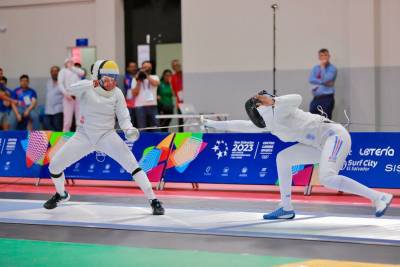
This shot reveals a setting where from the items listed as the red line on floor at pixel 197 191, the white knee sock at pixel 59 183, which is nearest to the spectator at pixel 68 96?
the red line on floor at pixel 197 191

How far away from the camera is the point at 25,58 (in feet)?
54.1

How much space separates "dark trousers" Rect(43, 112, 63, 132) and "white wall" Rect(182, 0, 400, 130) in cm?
282

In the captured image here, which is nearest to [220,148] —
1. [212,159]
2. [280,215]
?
[212,159]

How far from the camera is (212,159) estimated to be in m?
9.30

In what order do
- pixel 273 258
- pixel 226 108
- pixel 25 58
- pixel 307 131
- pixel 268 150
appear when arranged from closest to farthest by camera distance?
pixel 273 258 → pixel 307 131 → pixel 268 150 → pixel 226 108 → pixel 25 58

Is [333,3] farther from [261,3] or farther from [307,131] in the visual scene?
A: [307,131]

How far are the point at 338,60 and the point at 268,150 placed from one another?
5072mm

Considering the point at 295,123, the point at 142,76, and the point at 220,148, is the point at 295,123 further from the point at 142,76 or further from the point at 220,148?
the point at 142,76

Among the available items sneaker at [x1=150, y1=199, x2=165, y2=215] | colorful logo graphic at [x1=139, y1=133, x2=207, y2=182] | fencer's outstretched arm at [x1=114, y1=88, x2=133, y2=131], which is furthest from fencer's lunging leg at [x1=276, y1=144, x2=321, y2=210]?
colorful logo graphic at [x1=139, y1=133, x2=207, y2=182]

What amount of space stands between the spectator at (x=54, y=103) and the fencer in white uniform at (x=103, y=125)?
748cm

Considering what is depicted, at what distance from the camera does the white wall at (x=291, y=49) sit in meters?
13.1

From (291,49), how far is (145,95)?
3.29m

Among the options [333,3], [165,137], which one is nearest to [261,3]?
[333,3]

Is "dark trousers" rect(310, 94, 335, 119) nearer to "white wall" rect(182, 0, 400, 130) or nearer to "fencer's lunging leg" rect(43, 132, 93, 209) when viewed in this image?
"white wall" rect(182, 0, 400, 130)
